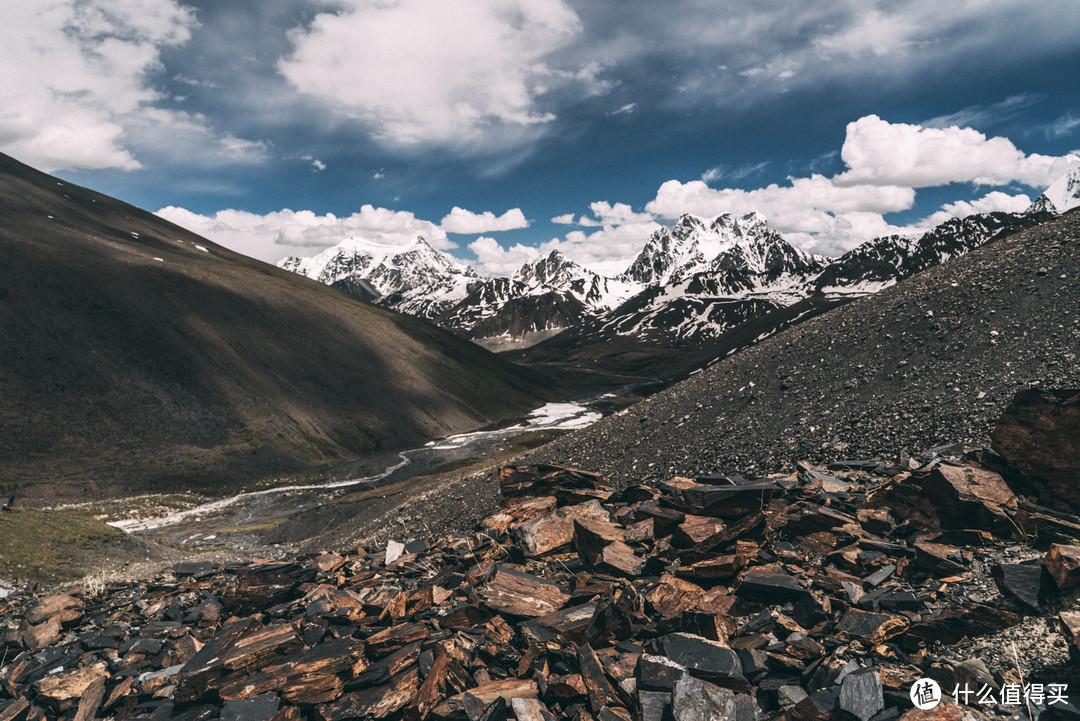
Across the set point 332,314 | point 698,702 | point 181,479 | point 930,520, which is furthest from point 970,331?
point 332,314

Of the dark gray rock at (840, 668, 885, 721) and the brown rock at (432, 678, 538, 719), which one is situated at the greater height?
the dark gray rock at (840, 668, 885, 721)

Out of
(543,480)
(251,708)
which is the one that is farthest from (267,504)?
(251,708)

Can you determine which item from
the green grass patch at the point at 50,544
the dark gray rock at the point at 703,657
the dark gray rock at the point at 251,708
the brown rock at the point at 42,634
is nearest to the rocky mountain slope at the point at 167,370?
the green grass patch at the point at 50,544

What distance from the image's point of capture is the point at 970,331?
65.6ft

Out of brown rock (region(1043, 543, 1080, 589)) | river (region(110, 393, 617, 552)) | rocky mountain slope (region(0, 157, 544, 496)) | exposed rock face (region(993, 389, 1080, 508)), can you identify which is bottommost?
river (region(110, 393, 617, 552))

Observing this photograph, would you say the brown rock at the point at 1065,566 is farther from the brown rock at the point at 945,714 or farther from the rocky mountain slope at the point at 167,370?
the rocky mountain slope at the point at 167,370

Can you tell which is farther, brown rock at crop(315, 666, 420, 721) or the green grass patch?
the green grass patch

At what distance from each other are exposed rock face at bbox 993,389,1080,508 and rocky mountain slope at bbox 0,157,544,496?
9635 cm

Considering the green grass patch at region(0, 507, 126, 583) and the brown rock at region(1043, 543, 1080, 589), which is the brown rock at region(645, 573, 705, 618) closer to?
the brown rock at region(1043, 543, 1080, 589)

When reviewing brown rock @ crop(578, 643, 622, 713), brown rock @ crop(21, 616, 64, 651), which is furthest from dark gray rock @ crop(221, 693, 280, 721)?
brown rock @ crop(21, 616, 64, 651)

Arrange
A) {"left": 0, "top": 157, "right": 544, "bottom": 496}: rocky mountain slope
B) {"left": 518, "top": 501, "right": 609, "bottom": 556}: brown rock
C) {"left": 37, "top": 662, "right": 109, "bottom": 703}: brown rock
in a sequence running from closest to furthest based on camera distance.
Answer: {"left": 37, "top": 662, "right": 109, "bottom": 703}: brown rock → {"left": 518, "top": 501, "right": 609, "bottom": 556}: brown rock → {"left": 0, "top": 157, "right": 544, "bottom": 496}: rocky mountain slope

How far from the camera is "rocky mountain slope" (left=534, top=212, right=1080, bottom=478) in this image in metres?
16.6

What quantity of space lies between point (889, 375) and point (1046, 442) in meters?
10.5

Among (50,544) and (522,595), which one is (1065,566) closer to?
(522,595)
